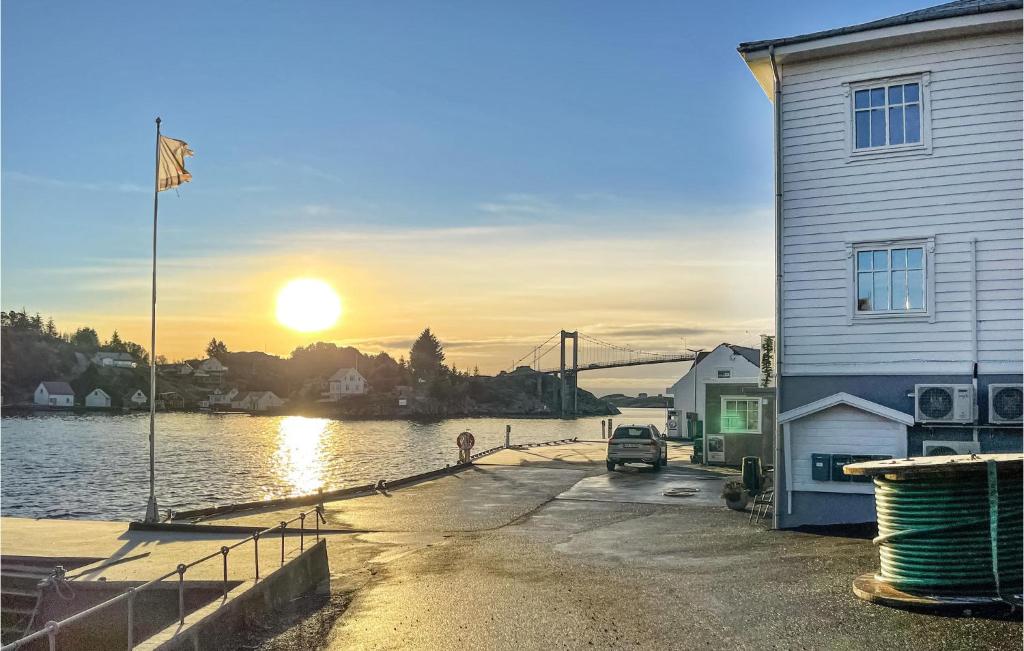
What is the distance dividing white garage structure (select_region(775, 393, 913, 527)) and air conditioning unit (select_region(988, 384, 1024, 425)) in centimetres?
147

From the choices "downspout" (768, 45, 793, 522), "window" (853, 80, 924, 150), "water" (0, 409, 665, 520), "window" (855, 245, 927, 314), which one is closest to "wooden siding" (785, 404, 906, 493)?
"downspout" (768, 45, 793, 522)

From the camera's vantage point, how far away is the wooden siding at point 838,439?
18391 mm

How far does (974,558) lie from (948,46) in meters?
11.5

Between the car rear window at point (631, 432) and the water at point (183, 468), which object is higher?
the car rear window at point (631, 432)

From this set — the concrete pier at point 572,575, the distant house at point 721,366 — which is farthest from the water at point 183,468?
the concrete pier at point 572,575

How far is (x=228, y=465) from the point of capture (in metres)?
78.4

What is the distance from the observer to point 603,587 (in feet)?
43.7

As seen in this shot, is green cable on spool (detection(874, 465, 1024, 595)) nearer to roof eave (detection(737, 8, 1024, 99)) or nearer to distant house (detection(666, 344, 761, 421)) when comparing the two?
roof eave (detection(737, 8, 1024, 99))

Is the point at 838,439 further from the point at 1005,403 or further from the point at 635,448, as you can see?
the point at 635,448

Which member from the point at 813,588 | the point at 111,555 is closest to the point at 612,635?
the point at 813,588

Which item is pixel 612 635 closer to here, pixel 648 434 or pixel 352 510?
pixel 352 510

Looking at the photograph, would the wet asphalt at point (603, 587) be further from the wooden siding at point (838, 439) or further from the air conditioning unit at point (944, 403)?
the air conditioning unit at point (944, 403)

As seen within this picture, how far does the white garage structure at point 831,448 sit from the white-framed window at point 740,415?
1673 centimetres

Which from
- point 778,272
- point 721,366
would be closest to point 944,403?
point 778,272
